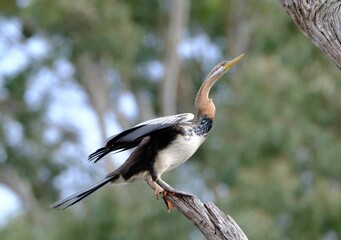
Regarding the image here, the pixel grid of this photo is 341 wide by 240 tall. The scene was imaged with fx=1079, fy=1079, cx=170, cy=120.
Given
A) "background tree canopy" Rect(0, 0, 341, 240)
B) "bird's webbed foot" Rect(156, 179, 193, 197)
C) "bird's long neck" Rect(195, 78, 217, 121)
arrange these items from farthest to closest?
"background tree canopy" Rect(0, 0, 341, 240)
"bird's long neck" Rect(195, 78, 217, 121)
"bird's webbed foot" Rect(156, 179, 193, 197)

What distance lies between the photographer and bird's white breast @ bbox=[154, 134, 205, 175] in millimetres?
5676

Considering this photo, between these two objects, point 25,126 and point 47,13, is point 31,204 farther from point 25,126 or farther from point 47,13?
point 47,13

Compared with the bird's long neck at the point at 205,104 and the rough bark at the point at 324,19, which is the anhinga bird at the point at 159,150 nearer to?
the bird's long neck at the point at 205,104

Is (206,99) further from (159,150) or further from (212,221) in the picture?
(212,221)

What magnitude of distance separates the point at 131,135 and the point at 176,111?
14536 millimetres

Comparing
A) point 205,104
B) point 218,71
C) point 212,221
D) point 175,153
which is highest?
point 218,71

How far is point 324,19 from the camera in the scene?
534 cm

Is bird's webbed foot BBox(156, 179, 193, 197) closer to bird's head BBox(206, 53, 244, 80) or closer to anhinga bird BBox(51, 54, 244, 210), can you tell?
anhinga bird BBox(51, 54, 244, 210)

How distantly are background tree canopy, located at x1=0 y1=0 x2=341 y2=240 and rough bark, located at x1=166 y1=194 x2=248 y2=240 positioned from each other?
7.83 meters

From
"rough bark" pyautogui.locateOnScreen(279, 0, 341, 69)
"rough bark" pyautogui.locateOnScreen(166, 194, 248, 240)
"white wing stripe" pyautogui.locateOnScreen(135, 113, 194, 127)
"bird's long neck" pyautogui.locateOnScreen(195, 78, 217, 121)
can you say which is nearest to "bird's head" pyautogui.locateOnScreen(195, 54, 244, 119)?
"bird's long neck" pyautogui.locateOnScreen(195, 78, 217, 121)

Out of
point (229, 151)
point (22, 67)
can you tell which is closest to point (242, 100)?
point (229, 151)

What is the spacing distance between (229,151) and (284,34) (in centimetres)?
193

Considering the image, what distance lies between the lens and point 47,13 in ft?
53.8

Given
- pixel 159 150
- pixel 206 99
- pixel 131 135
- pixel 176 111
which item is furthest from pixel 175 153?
pixel 176 111
